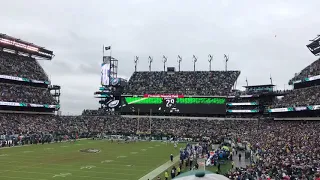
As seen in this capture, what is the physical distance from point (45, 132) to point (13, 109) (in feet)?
28.3

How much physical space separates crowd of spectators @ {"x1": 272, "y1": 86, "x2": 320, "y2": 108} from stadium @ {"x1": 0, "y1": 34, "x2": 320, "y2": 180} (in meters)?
0.19

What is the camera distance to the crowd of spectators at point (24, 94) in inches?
2240

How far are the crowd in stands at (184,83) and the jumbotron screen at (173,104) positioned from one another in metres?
1.67

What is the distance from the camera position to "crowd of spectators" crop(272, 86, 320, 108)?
4449cm

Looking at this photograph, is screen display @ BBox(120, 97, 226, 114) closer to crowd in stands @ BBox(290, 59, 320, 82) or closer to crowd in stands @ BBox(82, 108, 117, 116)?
crowd in stands @ BBox(82, 108, 117, 116)

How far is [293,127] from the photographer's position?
44125 millimetres

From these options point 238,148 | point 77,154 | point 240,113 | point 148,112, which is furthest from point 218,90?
point 77,154

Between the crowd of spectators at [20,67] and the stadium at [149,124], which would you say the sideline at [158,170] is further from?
the crowd of spectators at [20,67]

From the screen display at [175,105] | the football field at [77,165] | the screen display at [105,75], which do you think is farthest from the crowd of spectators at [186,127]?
the football field at [77,165]

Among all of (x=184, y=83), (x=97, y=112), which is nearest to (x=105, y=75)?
(x=97, y=112)

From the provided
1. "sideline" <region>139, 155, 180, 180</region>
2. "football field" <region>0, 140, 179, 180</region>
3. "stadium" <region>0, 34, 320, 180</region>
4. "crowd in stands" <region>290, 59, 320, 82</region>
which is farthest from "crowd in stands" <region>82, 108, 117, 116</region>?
"sideline" <region>139, 155, 180, 180</region>

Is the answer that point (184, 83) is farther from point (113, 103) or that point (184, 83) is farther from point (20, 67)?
point (20, 67)

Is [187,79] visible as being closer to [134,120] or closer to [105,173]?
[134,120]

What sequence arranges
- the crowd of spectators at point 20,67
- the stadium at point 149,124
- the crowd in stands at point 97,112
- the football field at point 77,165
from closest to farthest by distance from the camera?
the football field at point 77,165
the stadium at point 149,124
the crowd of spectators at point 20,67
the crowd in stands at point 97,112
